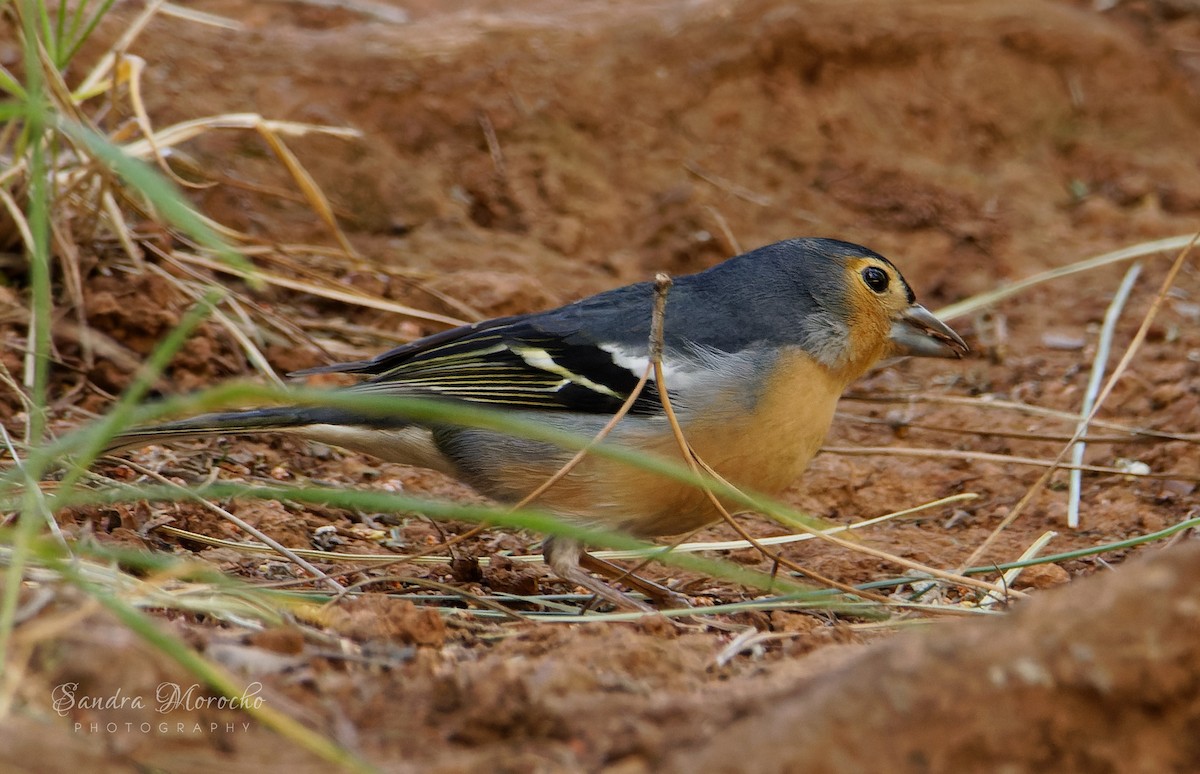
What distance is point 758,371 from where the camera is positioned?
3.99 metres

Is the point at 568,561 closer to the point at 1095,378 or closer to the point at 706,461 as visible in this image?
the point at 706,461

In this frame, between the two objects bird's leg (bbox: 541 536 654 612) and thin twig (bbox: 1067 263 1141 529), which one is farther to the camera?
thin twig (bbox: 1067 263 1141 529)

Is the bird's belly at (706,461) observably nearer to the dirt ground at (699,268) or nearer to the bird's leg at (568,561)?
the bird's leg at (568,561)

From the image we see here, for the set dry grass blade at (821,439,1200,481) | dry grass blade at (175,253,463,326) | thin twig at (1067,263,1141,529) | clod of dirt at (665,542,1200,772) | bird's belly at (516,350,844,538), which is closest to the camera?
clod of dirt at (665,542,1200,772)

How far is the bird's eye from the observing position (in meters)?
4.39

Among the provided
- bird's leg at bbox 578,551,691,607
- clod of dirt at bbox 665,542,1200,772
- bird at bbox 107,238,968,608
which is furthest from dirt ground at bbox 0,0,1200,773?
bird at bbox 107,238,968,608

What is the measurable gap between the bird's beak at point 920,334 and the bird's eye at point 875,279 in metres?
0.14

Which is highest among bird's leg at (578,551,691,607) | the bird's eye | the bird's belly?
the bird's eye

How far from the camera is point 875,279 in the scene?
A: 14.4 feet

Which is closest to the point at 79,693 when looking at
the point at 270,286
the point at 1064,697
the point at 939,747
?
the point at 939,747

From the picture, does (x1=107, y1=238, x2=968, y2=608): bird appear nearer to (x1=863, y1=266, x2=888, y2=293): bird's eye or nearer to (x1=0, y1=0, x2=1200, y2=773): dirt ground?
(x1=863, y1=266, x2=888, y2=293): bird's eye

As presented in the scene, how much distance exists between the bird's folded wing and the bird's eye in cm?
91

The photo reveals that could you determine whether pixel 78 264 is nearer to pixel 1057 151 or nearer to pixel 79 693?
pixel 79 693

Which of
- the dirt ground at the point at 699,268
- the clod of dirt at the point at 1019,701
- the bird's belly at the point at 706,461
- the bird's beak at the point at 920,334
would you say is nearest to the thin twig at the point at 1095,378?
the dirt ground at the point at 699,268
